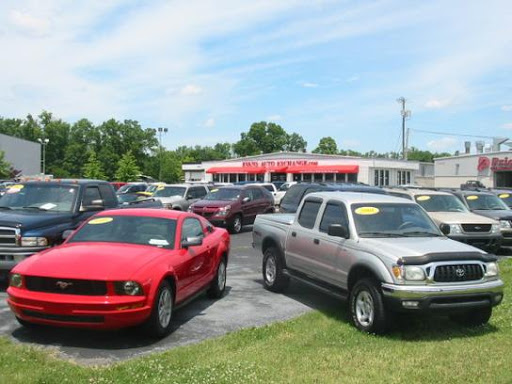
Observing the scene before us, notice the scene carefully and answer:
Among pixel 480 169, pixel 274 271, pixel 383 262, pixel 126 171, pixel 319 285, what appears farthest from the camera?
pixel 126 171

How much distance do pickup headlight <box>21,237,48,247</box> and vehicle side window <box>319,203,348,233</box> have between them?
4513 mm

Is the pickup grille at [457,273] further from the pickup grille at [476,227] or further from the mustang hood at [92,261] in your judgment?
the pickup grille at [476,227]

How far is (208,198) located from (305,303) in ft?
41.7

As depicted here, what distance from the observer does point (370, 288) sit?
6.86m

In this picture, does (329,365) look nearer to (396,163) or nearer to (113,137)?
(396,163)

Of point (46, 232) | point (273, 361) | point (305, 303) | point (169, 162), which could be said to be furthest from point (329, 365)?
point (169, 162)

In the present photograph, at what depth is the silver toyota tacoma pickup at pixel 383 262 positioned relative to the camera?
6.58 m

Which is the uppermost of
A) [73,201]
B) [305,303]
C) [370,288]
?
[73,201]

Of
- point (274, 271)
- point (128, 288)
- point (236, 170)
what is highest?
point (236, 170)

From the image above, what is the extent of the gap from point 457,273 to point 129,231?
4.26m

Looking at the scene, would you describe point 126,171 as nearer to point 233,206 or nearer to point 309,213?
point 233,206

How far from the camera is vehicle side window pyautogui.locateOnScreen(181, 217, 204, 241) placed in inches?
315

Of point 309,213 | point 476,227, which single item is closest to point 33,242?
point 309,213

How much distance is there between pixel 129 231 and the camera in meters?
7.62
